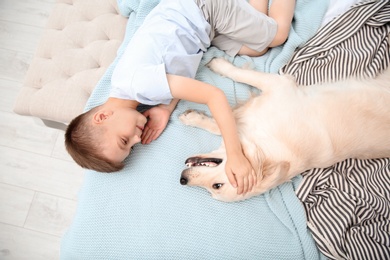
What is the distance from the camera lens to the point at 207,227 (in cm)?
138

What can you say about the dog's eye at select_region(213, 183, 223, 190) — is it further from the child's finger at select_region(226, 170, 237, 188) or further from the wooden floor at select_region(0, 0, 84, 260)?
the wooden floor at select_region(0, 0, 84, 260)

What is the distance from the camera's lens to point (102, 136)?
128 centimetres

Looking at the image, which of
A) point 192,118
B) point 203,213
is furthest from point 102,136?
point 203,213

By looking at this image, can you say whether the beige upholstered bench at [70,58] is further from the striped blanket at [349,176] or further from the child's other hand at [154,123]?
the striped blanket at [349,176]

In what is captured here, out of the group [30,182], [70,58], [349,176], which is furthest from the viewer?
[30,182]

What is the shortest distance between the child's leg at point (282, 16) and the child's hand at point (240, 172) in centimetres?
81

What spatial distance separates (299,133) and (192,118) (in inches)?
21.2

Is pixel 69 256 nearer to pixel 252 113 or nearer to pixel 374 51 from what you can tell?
pixel 252 113

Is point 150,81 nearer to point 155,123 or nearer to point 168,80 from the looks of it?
point 168,80

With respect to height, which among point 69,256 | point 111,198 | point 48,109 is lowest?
point 69,256

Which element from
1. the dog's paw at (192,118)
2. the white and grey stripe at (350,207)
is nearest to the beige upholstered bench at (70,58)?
the dog's paw at (192,118)

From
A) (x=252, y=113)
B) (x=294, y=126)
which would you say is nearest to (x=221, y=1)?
(x=252, y=113)

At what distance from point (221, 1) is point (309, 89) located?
67 cm

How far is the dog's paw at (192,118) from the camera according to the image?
5.00ft
